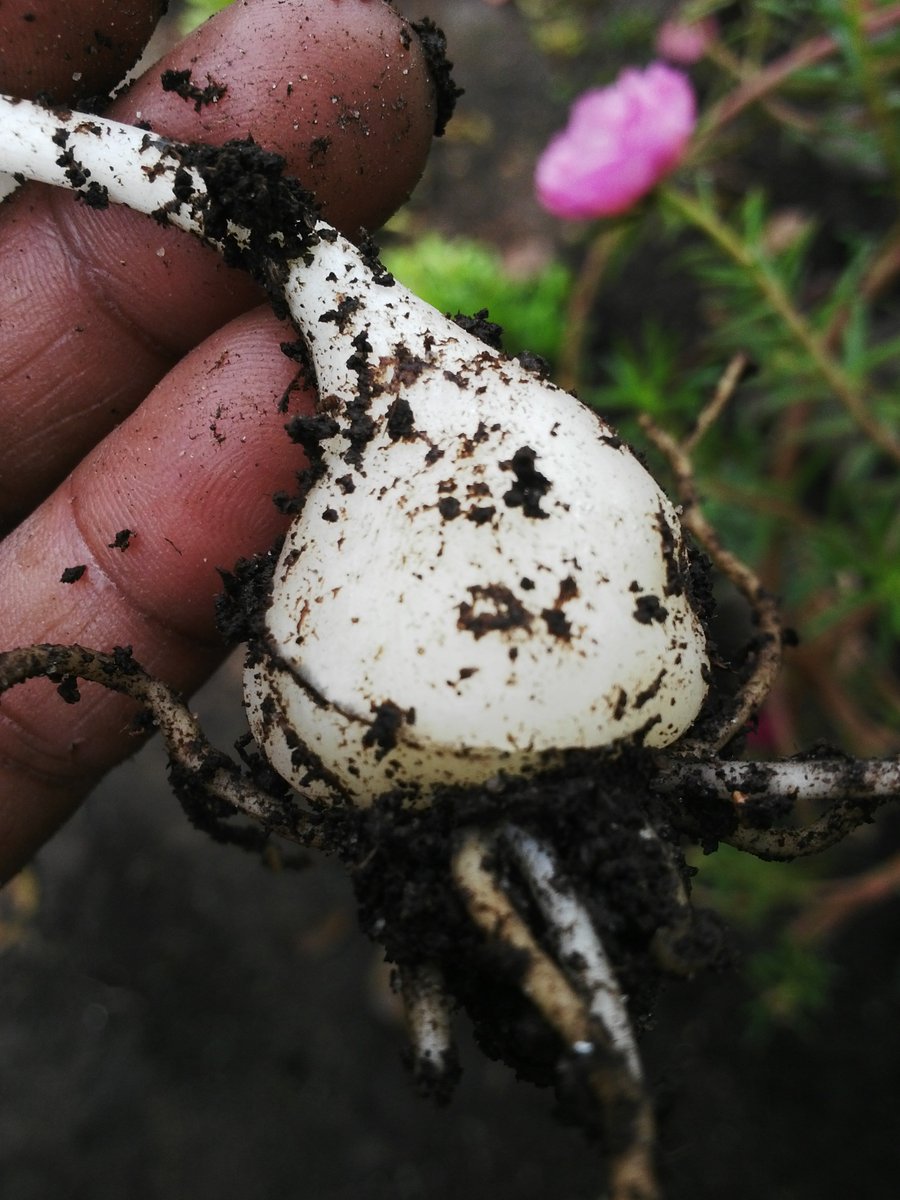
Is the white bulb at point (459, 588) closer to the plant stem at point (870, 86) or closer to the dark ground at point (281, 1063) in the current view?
the plant stem at point (870, 86)

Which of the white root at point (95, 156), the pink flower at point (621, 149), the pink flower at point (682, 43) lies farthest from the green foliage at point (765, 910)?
the pink flower at point (682, 43)

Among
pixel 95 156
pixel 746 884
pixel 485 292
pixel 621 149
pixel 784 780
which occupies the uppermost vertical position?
pixel 95 156

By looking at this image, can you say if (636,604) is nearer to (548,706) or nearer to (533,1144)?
(548,706)

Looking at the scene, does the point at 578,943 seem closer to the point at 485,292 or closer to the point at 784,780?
the point at 784,780

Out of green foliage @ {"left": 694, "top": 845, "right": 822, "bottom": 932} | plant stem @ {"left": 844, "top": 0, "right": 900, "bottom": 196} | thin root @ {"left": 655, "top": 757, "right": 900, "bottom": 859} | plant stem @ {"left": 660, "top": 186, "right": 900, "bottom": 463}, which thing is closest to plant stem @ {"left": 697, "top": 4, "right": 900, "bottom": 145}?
plant stem @ {"left": 844, "top": 0, "right": 900, "bottom": 196}

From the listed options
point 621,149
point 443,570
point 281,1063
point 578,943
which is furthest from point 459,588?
point 281,1063
